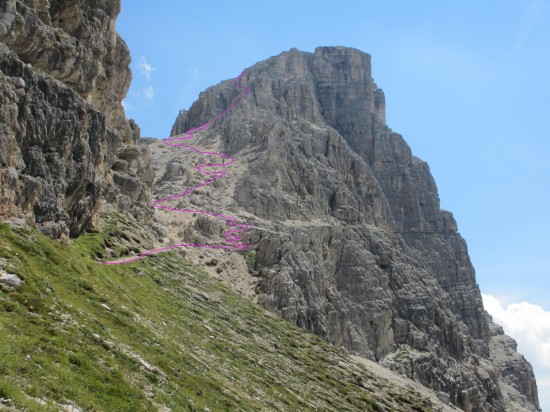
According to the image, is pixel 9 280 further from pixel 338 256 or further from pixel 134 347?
pixel 338 256

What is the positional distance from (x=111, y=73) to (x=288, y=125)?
109 metres

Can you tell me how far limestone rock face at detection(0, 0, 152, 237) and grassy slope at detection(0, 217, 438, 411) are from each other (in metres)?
4.25

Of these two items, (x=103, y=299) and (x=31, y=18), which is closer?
(x=103, y=299)

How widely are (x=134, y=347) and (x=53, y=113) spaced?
27866 millimetres

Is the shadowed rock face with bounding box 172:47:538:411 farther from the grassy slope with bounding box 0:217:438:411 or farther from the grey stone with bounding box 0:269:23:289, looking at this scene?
the grey stone with bounding box 0:269:23:289

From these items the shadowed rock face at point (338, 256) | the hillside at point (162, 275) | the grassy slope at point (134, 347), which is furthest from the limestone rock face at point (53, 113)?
the shadowed rock face at point (338, 256)

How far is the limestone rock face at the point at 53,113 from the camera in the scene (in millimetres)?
41594

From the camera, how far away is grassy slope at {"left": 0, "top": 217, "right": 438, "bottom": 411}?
20.9 metres

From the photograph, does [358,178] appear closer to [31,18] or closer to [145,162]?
[145,162]

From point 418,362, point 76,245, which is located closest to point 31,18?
point 76,245

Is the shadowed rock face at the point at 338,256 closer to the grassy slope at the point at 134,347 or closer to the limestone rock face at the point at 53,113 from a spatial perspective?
the grassy slope at the point at 134,347

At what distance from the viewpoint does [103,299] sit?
34.9 meters

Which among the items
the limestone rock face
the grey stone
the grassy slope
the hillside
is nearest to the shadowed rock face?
the hillside

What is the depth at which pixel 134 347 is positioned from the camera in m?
29.6
